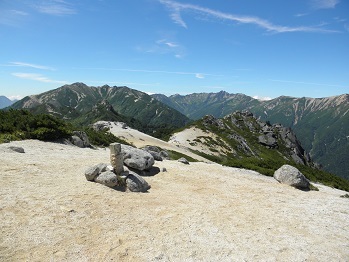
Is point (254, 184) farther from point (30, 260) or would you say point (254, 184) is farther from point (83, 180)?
point (30, 260)

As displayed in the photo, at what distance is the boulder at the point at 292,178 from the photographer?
2334 centimetres

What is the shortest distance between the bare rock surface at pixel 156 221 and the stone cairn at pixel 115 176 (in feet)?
1.91

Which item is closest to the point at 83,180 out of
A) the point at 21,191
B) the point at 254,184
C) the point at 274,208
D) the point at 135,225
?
the point at 21,191

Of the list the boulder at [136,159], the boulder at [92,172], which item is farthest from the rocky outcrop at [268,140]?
the boulder at [92,172]

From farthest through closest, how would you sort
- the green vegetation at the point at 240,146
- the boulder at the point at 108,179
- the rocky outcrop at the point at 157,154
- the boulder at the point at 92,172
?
1. the green vegetation at the point at 240,146
2. the rocky outcrop at the point at 157,154
3. the boulder at the point at 92,172
4. the boulder at the point at 108,179

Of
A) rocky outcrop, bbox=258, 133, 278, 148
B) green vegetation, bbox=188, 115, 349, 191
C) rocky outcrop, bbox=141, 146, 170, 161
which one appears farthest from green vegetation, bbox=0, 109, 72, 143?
rocky outcrop, bbox=258, 133, 278, 148

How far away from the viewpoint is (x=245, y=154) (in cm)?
9662

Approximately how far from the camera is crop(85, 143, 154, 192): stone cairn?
17.4 metres

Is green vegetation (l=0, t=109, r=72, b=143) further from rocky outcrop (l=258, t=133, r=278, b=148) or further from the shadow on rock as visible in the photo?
rocky outcrop (l=258, t=133, r=278, b=148)

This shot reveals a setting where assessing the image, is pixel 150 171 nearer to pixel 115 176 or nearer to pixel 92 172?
pixel 115 176

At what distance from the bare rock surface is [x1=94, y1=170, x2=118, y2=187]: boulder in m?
0.45

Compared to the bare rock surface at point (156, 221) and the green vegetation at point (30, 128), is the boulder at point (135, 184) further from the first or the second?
the green vegetation at point (30, 128)

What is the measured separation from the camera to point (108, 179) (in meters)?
17.3

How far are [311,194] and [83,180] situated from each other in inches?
666
